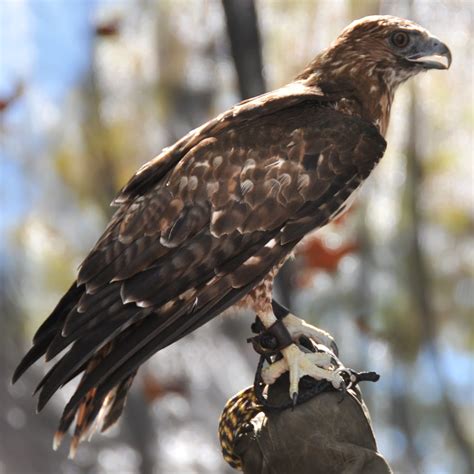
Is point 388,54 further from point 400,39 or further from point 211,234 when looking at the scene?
point 211,234

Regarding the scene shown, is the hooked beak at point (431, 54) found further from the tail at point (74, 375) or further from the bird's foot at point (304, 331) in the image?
the tail at point (74, 375)

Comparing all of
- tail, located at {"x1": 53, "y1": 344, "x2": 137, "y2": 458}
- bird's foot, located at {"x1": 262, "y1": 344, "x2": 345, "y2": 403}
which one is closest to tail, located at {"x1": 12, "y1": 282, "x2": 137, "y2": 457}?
tail, located at {"x1": 53, "y1": 344, "x2": 137, "y2": 458}

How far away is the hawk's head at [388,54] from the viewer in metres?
4.07

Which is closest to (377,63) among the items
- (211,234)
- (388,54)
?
(388,54)

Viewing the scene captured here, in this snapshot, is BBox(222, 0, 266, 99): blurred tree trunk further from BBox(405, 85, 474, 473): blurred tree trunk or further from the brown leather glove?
the brown leather glove

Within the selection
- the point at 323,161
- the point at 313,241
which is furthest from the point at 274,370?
the point at 313,241

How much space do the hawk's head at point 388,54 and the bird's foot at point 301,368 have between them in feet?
3.87

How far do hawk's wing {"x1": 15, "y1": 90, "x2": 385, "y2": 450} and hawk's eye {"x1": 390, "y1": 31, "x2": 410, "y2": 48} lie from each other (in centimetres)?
48

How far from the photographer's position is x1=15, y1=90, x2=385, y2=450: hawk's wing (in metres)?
3.38

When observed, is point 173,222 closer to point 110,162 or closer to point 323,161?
point 323,161

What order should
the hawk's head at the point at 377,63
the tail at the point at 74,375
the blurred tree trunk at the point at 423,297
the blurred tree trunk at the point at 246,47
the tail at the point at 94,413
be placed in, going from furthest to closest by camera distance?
the blurred tree trunk at the point at 423,297, the blurred tree trunk at the point at 246,47, the hawk's head at the point at 377,63, the tail at the point at 94,413, the tail at the point at 74,375

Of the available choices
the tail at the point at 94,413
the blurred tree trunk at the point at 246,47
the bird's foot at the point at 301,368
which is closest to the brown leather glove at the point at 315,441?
the bird's foot at the point at 301,368

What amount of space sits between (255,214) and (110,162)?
665cm

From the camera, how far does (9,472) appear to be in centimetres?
1062
